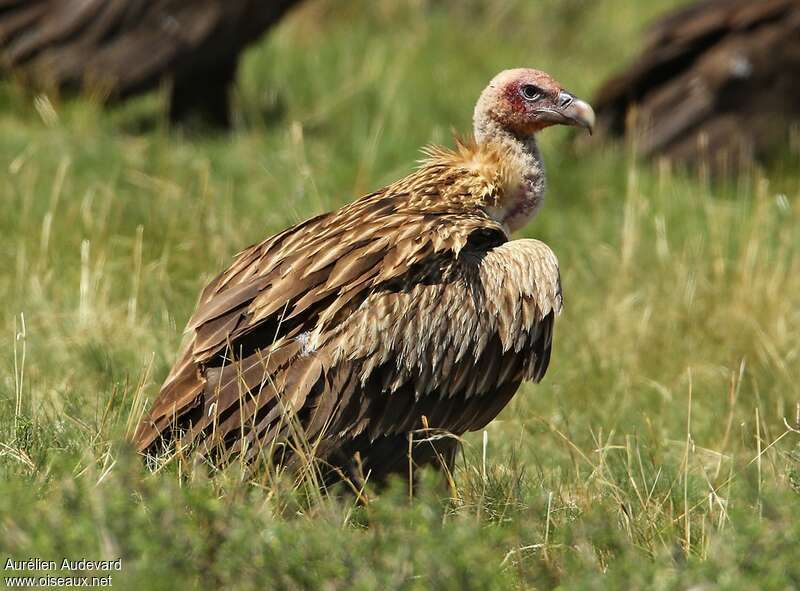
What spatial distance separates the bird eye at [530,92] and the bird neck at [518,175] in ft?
0.50

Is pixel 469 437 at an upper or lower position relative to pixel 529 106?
lower

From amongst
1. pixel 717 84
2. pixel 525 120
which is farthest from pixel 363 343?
pixel 717 84

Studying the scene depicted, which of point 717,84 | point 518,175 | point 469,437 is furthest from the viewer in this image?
point 717,84

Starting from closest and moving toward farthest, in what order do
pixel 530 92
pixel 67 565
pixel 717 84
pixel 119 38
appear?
pixel 67 565, pixel 530 92, pixel 119 38, pixel 717 84

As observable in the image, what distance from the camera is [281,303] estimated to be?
446cm

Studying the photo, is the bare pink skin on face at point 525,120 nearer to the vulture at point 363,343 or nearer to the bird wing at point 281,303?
the vulture at point 363,343

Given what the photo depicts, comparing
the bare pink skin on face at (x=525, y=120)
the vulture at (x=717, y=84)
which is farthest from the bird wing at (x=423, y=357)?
the vulture at (x=717, y=84)

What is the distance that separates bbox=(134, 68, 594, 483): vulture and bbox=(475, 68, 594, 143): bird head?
20.0 inches

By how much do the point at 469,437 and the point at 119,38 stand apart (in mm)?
4268

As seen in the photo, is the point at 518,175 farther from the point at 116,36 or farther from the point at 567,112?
the point at 116,36

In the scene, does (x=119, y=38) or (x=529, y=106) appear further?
(x=119, y=38)

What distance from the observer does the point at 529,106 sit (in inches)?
210

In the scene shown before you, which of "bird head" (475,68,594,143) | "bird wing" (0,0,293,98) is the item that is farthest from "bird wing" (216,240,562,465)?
"bird wing" (0,0,293,98)

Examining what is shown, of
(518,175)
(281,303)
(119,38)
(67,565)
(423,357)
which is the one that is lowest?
(67,565)
